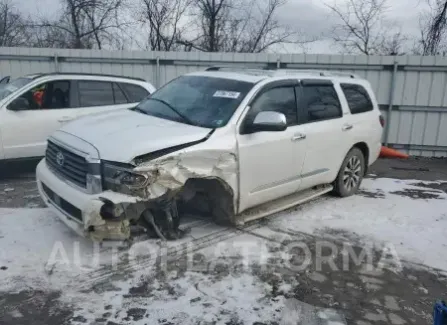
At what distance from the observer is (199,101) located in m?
4.54

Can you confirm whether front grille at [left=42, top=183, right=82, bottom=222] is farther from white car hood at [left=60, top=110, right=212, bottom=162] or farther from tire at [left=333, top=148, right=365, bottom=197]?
tire at [left=333, top=148, right=365, bottom=197]

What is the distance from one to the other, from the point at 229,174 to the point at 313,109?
1.72 m

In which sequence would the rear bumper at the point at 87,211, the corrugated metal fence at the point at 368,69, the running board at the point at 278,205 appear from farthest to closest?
the corrugated metal fence at the point at 368,69 < the running board at the point at 278,205 < the rear bumper at the point at 87,211

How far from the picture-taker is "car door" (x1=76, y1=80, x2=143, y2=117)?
673cm

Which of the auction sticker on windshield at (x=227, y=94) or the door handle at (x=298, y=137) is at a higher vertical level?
the auction sticker on windshield at (x=227, y=94)

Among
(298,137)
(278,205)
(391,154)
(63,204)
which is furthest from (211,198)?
(391,154)

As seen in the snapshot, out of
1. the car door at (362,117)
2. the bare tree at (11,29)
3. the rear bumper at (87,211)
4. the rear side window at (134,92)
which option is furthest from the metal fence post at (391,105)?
the bare tree at (11,29)

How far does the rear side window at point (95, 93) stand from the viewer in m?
6.74

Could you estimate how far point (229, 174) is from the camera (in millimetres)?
4039

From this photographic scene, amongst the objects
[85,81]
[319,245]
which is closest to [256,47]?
[85,81]

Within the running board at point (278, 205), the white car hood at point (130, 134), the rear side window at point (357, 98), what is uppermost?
the rear side window at point (357, 98)

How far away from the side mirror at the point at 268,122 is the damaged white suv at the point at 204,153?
11 millimetres

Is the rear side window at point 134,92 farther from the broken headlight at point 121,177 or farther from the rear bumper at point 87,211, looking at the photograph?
the broken headlight at point 121,177

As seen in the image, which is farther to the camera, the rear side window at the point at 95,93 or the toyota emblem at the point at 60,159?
the rear side window at the point at 95,93
